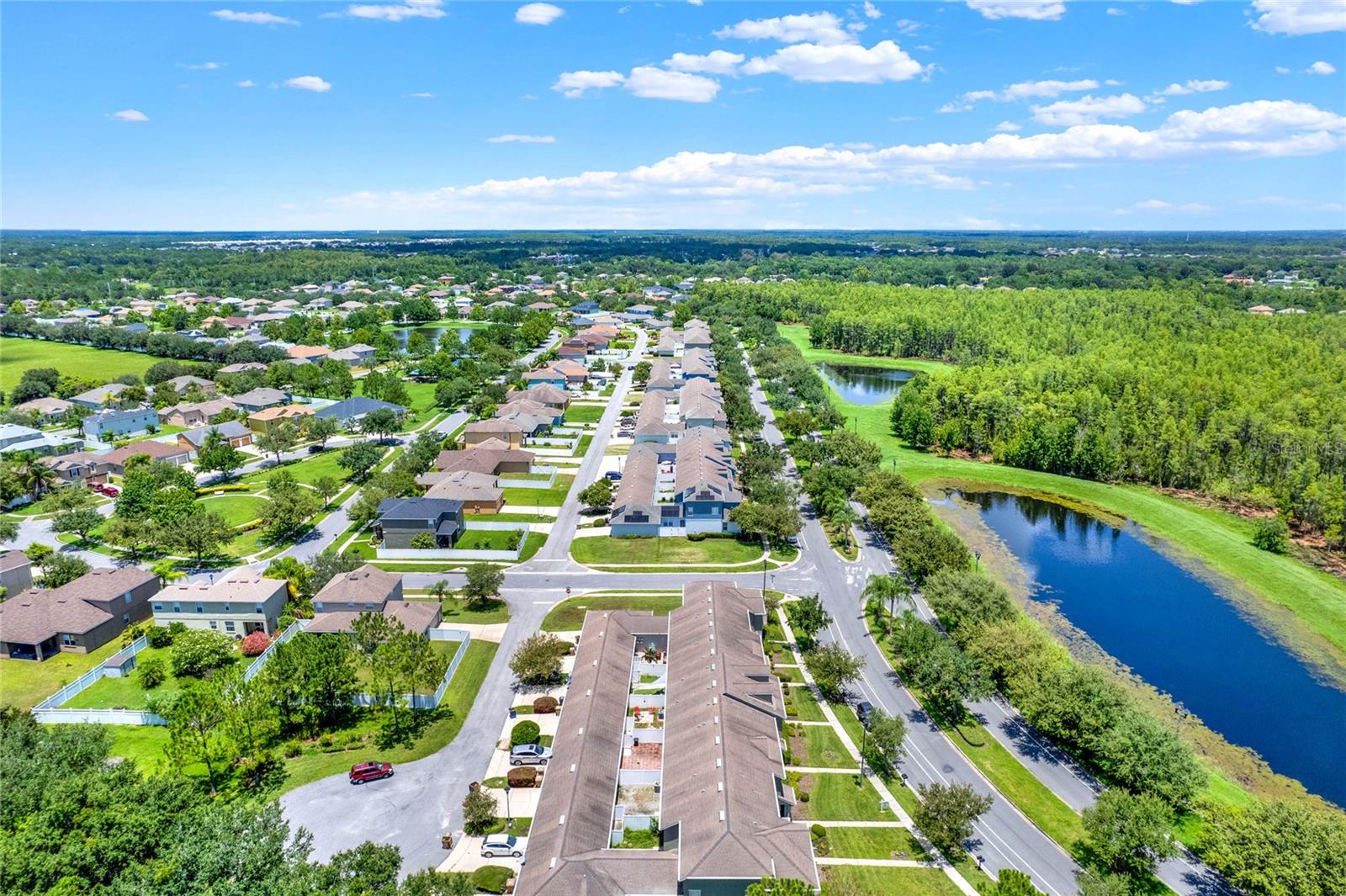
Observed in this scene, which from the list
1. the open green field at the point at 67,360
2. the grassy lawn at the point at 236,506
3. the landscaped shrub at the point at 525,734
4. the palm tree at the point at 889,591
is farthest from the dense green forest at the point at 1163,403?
the open green field at the point at 67,360

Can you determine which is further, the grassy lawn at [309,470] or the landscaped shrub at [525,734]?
the grassy lawn at [309,470]

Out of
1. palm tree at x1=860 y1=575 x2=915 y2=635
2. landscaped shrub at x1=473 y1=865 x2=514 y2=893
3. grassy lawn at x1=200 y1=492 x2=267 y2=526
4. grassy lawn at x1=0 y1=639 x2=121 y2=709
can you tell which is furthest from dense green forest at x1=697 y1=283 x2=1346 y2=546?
grassy lawn at x1=0 y1=639 x2=121 y2=709

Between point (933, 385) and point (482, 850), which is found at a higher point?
point (933, 385)

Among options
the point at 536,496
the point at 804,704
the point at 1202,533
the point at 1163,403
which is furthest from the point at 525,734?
the point at 1163,403

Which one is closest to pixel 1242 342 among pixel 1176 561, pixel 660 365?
pixel 1176 561

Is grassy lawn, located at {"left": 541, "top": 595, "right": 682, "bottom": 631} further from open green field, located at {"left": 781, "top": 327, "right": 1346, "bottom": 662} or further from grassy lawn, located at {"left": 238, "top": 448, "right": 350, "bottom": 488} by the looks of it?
open green field, located at {"left": 781, "top": 327, "right": 1346, "bottom": 662}

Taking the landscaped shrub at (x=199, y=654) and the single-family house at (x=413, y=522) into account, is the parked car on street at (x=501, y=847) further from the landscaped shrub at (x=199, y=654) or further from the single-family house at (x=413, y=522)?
the single-family house at (x=413, y=522)

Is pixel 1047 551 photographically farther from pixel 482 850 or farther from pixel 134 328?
pixel 134 328
